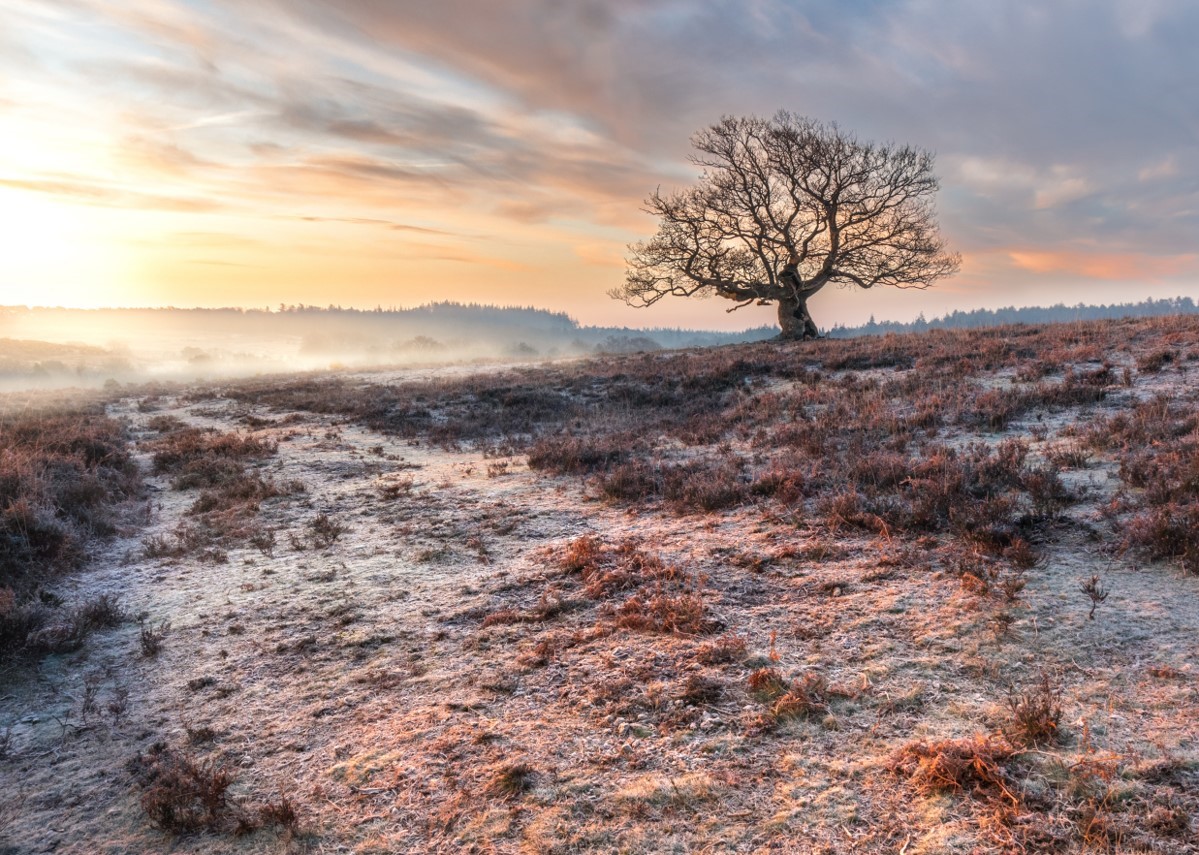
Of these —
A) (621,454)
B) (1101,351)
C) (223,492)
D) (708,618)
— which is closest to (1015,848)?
(708,618)

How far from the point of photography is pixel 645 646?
535cm

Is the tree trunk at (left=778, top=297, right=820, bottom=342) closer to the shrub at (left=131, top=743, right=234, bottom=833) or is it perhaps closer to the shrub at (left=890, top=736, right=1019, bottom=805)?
the shrub at (left=890, top=736, right=1019, bottom=805)

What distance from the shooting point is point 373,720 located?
186 inches

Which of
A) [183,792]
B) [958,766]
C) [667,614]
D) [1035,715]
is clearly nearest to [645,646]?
[667,614]

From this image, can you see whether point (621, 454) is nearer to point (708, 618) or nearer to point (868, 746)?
point (708, 618)

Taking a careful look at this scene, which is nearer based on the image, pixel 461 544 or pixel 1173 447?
pixel 1173 447

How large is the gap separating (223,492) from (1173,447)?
1559cm

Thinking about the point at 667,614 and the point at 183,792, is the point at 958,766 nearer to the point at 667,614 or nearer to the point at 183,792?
the point at 667,614

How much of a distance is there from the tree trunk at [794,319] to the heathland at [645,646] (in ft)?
65.6

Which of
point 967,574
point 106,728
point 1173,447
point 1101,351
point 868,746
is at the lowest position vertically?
point 106,728

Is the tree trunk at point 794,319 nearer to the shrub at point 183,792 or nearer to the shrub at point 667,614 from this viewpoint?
the shrub at point 667,614

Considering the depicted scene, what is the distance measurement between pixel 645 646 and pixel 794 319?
97.8 feet

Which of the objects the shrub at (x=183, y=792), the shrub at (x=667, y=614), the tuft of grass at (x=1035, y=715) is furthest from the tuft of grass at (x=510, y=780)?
the tuft of grass at (x=1035, y=715)

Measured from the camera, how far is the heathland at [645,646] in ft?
11.6
